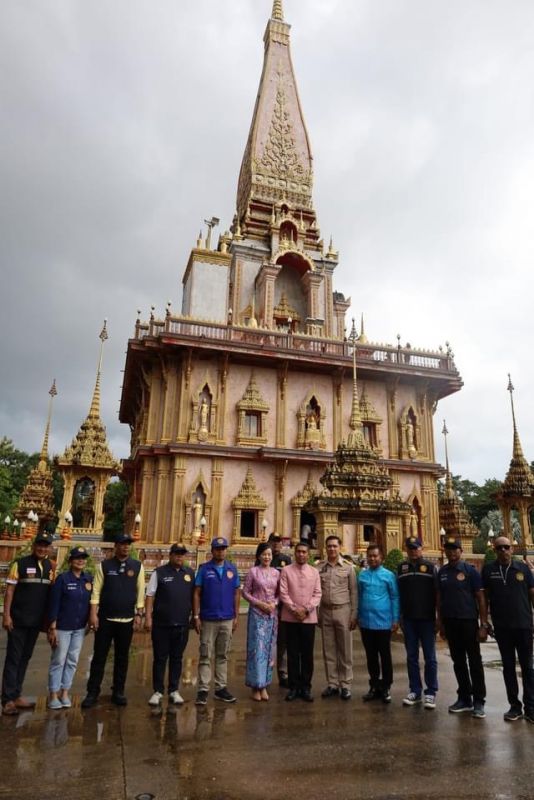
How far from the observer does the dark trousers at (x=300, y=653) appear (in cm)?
606

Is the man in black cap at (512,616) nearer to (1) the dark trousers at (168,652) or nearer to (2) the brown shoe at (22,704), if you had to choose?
(1) the dark trousers at (168,652)

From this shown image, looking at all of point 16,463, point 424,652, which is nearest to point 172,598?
point 424,652

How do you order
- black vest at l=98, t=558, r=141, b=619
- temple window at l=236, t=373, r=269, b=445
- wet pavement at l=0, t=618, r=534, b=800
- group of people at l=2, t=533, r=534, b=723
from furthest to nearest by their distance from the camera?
temple window at l=236, t=373, r=269, b=445 < black vest at l=98, t=558, r=141, b=619 < group of people at l=2, t=533, r=534, b=723 < wet pavement at l=0, t=618, r=534, b=800

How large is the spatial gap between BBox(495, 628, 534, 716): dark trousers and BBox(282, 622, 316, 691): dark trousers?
1.99m

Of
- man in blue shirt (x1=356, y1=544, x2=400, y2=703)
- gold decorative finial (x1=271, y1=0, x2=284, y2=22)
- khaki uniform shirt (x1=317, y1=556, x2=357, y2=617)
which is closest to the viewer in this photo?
man in blue shirt (x1=356, y1=544, x2=400, y2=703)

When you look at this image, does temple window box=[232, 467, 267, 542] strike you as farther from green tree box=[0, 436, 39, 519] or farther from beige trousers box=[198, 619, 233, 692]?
green tree box=[0, 436, 39, 519]

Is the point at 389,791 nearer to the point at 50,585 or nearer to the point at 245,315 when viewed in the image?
the point at 50,585

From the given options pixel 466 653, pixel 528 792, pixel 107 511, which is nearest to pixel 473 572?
pixel 466 653

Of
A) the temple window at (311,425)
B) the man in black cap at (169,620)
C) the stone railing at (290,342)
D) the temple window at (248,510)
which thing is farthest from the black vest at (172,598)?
the temple window at (311,425)

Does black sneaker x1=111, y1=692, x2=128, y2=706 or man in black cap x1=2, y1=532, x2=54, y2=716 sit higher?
man in black cap x1=2, y1=532, x2=54, y2=716

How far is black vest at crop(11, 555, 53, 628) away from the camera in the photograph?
18.9 feet

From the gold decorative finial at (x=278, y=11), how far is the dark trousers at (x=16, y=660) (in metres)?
44.2

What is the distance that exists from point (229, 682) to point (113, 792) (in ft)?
11.1

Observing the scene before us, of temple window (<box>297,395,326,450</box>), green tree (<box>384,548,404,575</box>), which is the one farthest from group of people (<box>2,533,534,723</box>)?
temple window (<box>297,395,326,450</box>)
